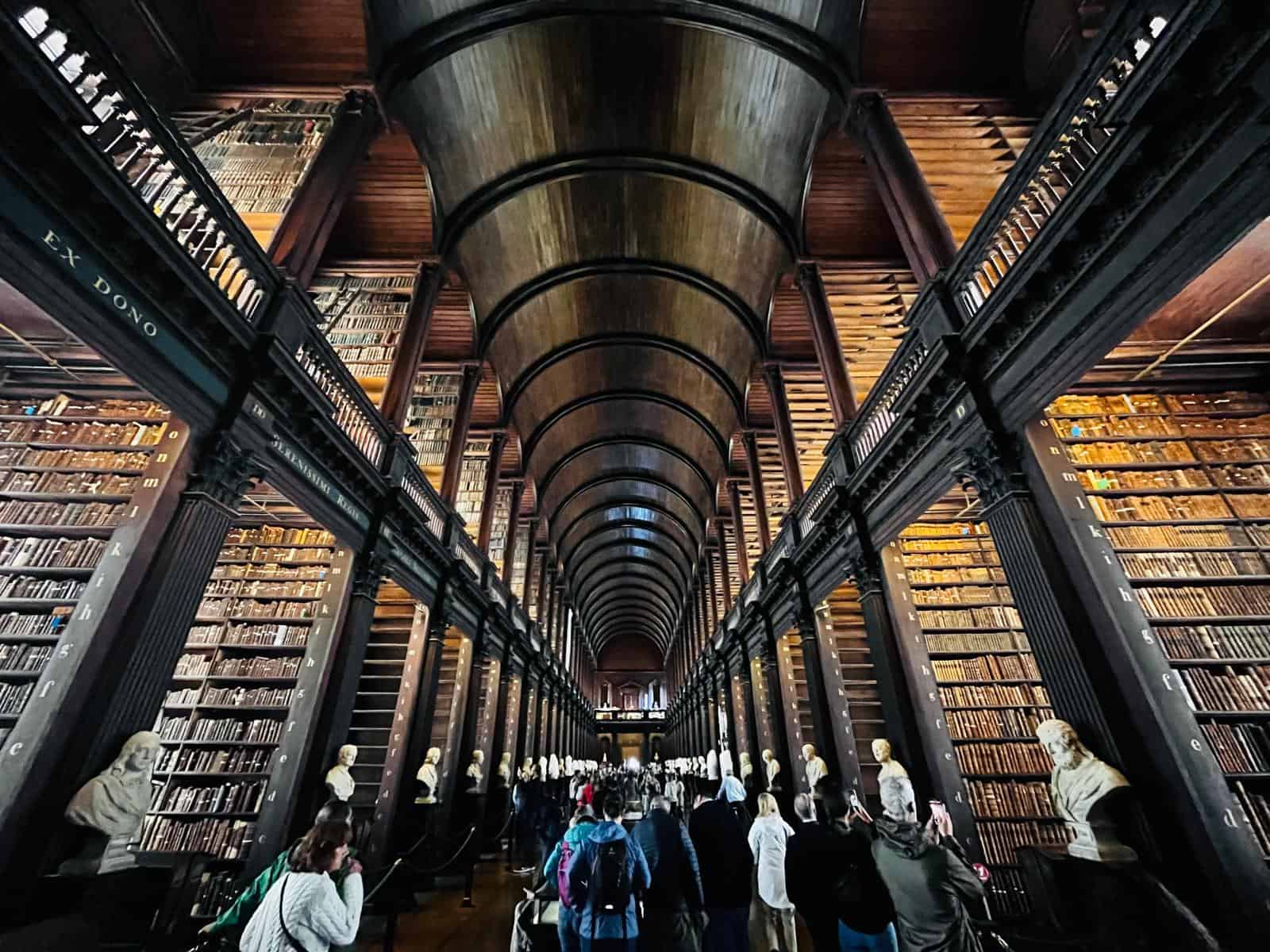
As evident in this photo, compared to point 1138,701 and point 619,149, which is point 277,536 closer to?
point 619,149

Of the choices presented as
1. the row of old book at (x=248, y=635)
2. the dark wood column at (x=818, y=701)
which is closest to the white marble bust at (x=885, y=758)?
the dark wood column at (x=818, y=701)

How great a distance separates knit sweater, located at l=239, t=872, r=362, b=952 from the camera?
5.86ft

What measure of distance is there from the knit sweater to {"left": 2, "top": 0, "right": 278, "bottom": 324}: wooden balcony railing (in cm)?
351

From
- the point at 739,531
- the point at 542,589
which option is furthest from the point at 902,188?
the point at 542,589

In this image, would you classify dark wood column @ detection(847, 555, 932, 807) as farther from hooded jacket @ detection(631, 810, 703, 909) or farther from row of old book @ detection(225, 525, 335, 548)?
row of old book @ detection(225, 525, 335, 548)

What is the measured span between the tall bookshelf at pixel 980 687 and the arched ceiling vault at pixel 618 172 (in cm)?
478

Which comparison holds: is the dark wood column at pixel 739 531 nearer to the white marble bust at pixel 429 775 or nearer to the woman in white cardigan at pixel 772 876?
the white marble bust at pixel 429 775

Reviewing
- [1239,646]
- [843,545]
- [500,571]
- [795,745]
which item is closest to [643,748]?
[500,571]

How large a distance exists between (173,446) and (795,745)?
819cm

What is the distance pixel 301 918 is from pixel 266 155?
683cm

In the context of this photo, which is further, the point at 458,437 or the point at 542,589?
the point at 542,589

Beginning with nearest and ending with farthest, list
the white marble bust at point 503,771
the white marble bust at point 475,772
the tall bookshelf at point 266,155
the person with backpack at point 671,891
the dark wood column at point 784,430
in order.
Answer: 1. the person with backpack at point 671,891
2. the tall bookshelf at point 266,155
3. the white marble bust at point 475,772
4. the dark wood column at point 784,430
5. the white marble bust at point 503,771

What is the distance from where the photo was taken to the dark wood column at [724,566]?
49.8 feet

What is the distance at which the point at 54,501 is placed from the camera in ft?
14.2
